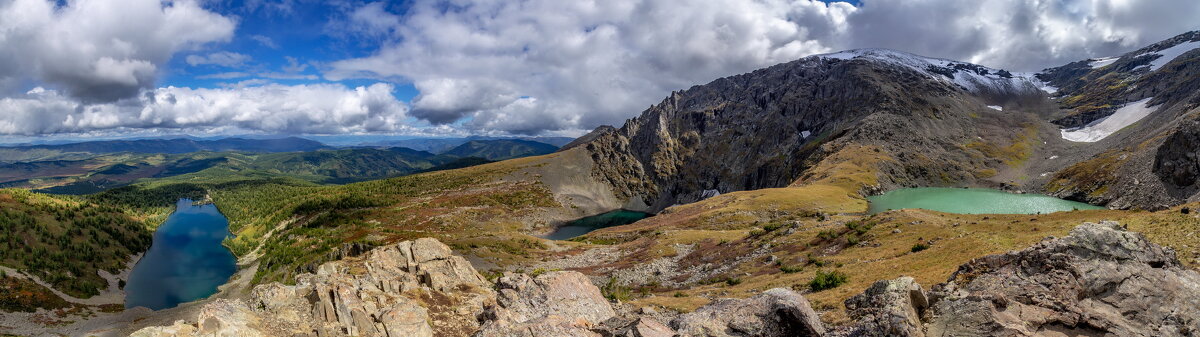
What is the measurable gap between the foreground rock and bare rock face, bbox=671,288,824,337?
133 centimetres

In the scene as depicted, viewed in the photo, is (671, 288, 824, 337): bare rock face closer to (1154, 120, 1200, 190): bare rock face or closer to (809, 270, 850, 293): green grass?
(809, 270, 850, 293): green grass

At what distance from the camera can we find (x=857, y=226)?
4516 centimetres

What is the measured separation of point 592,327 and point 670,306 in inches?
461

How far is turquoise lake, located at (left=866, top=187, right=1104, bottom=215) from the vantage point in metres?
103

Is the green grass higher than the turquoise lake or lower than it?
higher

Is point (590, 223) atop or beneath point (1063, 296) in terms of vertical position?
beneath

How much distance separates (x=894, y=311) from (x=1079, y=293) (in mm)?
6367

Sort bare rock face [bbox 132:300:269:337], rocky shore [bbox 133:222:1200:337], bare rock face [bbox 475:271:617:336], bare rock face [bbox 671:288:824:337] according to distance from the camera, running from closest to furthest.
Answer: rocky shore [bbox 133:222:1200:337] → bare rock face [bbox 671:288:824:337] → bare rock face [bbox 475:271:617:336] → bare rock face [bbox 132:300:269:337]

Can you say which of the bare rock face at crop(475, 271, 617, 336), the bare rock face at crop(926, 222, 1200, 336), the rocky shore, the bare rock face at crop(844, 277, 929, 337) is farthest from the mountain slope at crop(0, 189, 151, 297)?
the bare rock face at crop(926, 222, 1200, 336)

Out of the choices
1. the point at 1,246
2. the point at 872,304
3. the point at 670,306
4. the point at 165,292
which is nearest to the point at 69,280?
the point at 165,292

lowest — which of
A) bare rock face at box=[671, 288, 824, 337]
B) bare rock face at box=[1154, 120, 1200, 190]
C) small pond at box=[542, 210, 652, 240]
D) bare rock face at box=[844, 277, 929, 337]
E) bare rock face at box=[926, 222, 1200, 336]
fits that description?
small pond at box=[542, 210, 652, 240]

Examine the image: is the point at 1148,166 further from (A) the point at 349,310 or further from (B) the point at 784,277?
(A) the point at 349,310

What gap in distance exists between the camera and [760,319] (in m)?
15.9

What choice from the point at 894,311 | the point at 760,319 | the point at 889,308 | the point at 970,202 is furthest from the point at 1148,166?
the point at 760,319
